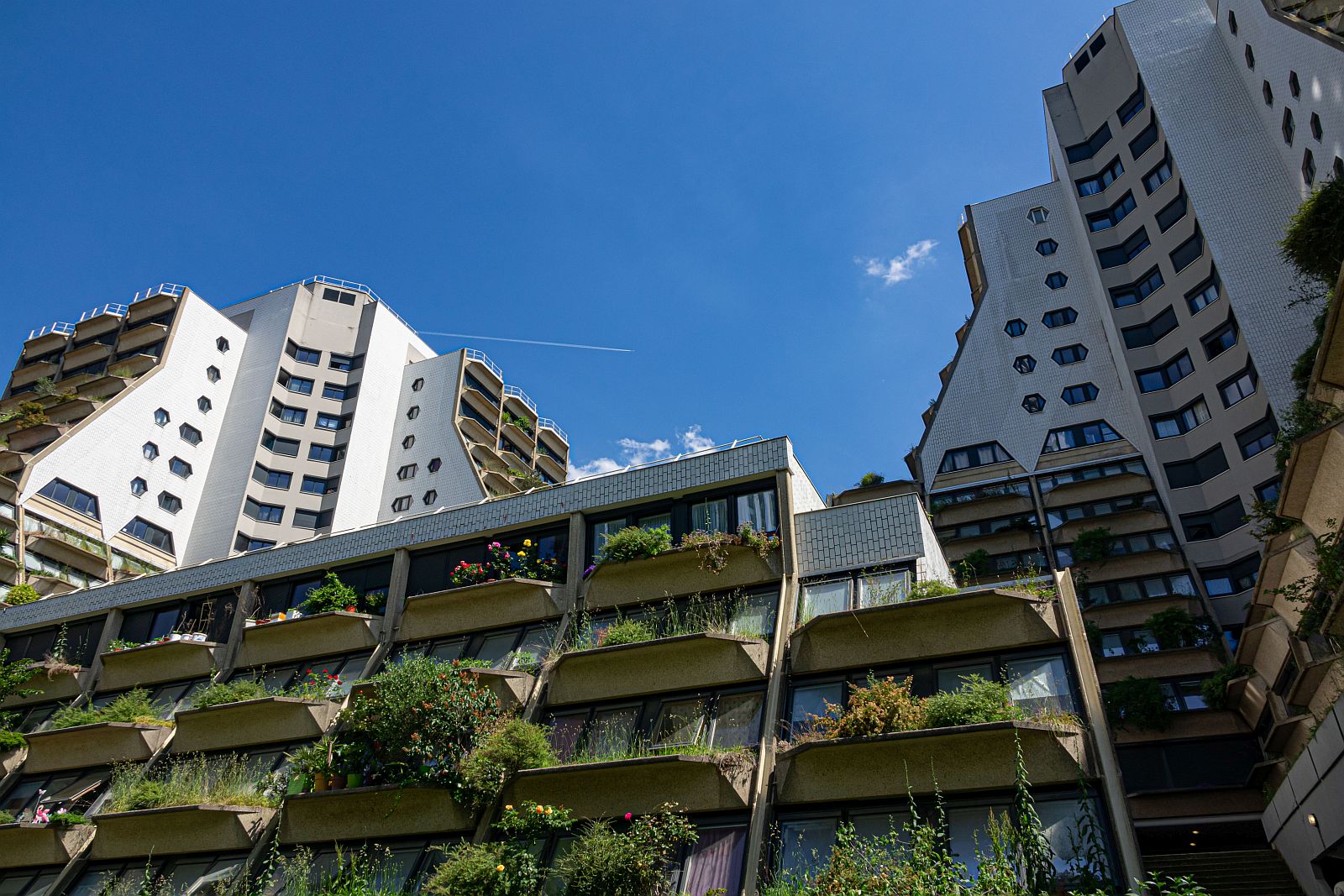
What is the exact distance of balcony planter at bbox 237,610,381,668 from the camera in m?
22.4

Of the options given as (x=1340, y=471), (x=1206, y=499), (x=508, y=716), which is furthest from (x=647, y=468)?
(x=1206, y=499)

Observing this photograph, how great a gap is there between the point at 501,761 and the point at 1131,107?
173ft

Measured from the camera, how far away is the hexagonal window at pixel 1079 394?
4867cm

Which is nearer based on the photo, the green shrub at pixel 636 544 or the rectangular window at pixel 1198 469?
the green shrub at pixel 636 544

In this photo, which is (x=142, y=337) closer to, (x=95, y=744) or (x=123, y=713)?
(x=123, y=713)

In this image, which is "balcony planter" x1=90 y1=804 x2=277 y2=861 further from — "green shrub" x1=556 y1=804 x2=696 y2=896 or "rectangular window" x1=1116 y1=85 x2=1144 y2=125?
"rectangular window" x1=1116 y1=85 x2=1144 y2=125

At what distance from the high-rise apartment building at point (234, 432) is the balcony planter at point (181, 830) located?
102 feet

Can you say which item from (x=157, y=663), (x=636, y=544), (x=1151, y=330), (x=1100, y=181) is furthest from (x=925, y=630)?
(x=1100, y=181)

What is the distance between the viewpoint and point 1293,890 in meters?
17.5

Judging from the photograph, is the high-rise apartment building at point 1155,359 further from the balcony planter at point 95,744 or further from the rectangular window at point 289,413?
the rectangular window at point 289,413

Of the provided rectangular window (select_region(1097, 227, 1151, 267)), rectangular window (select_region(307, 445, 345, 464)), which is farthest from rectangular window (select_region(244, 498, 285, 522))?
rectangular window (select_region(1097, 227, 1151, 267))

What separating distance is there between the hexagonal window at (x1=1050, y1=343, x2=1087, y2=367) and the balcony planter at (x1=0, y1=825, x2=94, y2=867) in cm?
4699

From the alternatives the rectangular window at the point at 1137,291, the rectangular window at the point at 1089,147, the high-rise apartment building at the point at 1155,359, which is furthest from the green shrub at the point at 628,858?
the rectangular window at the point at 1089,147

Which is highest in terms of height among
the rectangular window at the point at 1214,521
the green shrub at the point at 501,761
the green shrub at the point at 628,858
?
the rectangular window at the point at 1214,521
